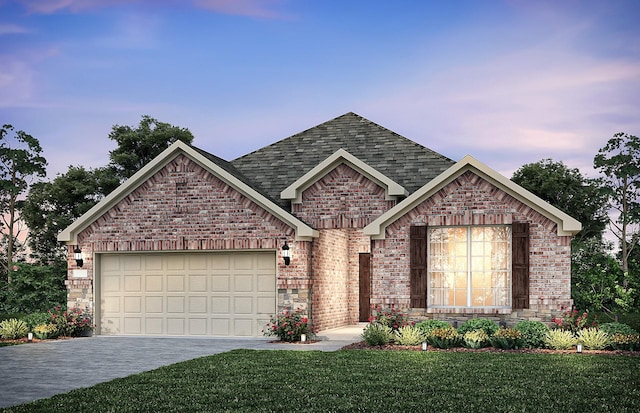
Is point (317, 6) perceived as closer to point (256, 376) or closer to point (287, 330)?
point (287, 330)

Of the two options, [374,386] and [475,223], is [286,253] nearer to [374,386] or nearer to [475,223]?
[475,223]

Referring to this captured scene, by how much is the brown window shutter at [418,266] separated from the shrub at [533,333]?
2.62 m

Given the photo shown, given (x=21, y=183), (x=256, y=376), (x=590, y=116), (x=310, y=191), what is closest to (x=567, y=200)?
(x=590, y=116)

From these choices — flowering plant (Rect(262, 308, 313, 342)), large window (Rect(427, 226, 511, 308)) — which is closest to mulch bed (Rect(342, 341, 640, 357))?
large window (Rect(427, 226, 511, 308))

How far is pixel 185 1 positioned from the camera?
20.1 metres

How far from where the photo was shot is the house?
1820cm

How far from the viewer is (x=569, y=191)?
39.2 m

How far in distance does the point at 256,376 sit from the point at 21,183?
1034 inches

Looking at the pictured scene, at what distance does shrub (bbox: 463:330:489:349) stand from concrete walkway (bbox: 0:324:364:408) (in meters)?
2.95

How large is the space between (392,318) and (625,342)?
5374 millimetres

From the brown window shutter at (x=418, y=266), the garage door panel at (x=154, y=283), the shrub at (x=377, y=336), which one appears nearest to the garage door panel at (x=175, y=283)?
the garage door panel at (x=154, y=283)

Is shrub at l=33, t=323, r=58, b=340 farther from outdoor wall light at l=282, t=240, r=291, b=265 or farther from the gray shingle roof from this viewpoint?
the gray shingle roof

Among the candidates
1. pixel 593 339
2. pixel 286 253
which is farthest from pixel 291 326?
pixel 593 339

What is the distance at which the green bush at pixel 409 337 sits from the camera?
17.1 meters
